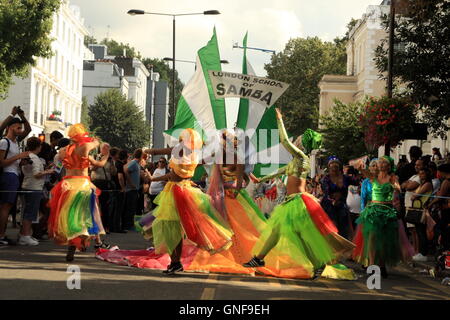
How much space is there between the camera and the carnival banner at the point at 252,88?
51.5ft

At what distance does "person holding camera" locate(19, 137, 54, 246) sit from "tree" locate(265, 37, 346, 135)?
214 ft

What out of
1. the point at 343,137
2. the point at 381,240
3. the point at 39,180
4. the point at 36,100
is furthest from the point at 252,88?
the point at 36,100

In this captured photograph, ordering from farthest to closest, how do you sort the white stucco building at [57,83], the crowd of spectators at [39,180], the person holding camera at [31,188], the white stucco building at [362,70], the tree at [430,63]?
the white stucco building at [57,83], the white stucco building at [362,70], the tree at [430,63], the person holding camera at [31,188], the crowd of spectators at [39,180]

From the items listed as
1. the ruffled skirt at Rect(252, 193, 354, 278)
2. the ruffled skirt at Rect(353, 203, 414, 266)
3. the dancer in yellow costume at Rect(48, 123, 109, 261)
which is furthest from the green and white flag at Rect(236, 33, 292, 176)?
the ruffled skirt at Rect(252, 193, 354, 278)

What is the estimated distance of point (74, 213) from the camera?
1105cm

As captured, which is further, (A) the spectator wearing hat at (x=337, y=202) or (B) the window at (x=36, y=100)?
(B) the window at (x=36, y=100)

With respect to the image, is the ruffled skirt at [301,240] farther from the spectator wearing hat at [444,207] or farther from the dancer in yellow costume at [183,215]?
the spectator wearing hat at [444,207]

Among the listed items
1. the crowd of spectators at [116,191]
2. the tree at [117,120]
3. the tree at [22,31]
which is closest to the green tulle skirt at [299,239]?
the crowd of spectators at [116,191]

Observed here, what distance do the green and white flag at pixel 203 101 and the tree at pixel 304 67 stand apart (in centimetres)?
6053

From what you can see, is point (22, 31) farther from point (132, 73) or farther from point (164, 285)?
point (132, 73)

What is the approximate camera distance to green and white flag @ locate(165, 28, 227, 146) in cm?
1753

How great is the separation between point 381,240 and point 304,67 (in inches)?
2811
